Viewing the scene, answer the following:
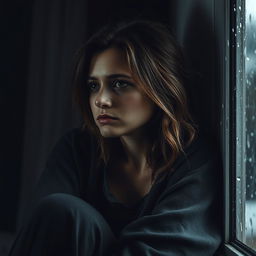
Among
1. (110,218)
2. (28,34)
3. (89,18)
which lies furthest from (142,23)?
(28,34)

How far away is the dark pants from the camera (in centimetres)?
100

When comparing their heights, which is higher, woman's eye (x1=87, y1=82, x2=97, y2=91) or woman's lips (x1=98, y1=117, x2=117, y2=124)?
woman's eye (x1=87, y1=82, x2=97, y2=91)

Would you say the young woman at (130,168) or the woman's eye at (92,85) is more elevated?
the woman's eye at (92,85)

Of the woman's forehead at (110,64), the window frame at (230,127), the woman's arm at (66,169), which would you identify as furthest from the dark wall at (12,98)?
the window frame at (230,127)

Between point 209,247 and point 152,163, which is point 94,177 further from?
point 209,247

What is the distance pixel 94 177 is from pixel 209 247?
15.1 inches

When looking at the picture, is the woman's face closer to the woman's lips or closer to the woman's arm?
the woman's lips

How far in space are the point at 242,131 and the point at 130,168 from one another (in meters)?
0.37

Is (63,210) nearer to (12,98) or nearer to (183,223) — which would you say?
(183,223)

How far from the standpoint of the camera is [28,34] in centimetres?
205

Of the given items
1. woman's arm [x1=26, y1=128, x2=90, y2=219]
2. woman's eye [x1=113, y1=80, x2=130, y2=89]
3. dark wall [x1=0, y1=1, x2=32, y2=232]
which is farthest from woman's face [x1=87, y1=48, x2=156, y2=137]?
dark wall [x1=0, y1=1, x2=32, y2=232]

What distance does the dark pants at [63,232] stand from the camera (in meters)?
1.00

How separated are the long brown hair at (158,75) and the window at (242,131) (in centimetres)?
13

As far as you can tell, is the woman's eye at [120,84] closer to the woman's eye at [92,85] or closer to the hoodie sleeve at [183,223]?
the woman's eye at [92,85]
